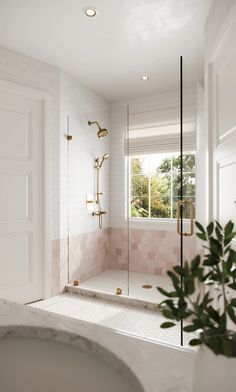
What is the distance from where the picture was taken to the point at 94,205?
3.97m

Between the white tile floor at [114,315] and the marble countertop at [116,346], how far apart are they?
1798mm

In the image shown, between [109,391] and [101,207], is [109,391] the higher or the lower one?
the lower one

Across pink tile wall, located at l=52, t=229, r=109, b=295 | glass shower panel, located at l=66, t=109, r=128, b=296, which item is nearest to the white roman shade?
glass shower panel, located at l=66, t=109, r=128, b=296

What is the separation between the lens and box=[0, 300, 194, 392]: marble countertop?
580 mm

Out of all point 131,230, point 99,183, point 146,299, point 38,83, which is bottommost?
point 146,299

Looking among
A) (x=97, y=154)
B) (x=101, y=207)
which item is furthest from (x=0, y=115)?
(x=101, y=207)

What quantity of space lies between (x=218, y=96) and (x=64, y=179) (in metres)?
1.97

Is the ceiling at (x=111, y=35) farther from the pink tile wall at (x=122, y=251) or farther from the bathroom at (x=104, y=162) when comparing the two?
the pink tile wall at (x=122, y=251)

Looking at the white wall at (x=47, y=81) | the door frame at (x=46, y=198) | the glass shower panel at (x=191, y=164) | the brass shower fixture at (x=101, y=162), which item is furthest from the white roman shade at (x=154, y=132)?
the door frame at (x=46, y=198)

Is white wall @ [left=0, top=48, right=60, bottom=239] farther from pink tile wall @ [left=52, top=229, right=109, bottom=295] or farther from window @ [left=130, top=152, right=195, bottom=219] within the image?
window @ [left=130, top=152, right=195, bottom=219]

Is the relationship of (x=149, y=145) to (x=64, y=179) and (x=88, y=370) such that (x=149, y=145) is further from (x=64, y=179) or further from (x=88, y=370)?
(x=88, y=370)

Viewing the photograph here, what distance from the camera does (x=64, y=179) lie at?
11.7 ft

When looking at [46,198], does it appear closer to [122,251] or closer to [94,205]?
[94,205]

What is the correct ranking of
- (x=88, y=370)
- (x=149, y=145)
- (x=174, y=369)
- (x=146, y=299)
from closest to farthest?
(x=174, y=369)
(x=88, y=370)
(x=146, y=299)
(x=149, y=145)
